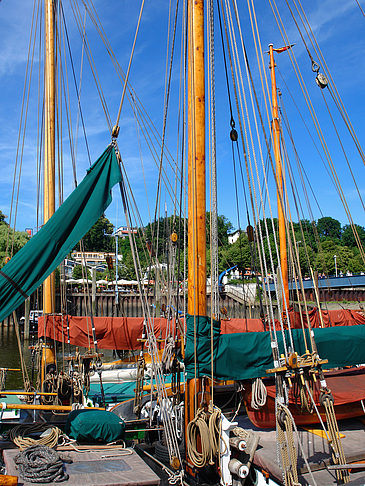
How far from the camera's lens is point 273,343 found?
5.59m

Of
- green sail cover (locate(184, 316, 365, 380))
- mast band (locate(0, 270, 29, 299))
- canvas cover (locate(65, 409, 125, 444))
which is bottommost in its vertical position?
canvas cover (locate(65, 409, 125, 444))

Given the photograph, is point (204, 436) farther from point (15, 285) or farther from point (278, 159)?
point (278, 159)

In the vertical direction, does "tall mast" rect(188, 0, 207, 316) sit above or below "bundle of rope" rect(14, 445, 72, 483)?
above

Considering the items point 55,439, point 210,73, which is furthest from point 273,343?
point 210,73

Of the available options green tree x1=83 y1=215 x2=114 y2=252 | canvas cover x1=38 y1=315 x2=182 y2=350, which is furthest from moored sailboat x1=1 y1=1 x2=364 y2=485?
green tree x1=83 y1=215 x2=114 y2=252

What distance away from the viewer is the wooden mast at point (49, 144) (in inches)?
422

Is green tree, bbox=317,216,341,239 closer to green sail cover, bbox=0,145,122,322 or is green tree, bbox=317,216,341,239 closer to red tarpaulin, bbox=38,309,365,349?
red tarpaulin, bbox=38,309,365,349

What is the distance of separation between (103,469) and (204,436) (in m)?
1.26

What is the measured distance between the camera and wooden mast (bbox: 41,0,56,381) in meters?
10.7

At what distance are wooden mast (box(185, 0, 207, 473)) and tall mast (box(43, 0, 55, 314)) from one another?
18.1 feet

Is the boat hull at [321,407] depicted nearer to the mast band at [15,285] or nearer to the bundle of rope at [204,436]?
the bundle of rope at [204,436]

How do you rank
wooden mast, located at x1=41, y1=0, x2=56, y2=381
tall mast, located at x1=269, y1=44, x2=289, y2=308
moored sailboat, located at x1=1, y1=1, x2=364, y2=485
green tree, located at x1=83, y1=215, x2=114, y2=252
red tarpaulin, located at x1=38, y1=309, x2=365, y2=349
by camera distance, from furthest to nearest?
green tree, located at x1=83, y1=215, x2=114, y2=252, tall mast, located at x1=269, y1=44, x2=289, y2=308, red tarpaulin, located at x1=38, y1=309, x2=365, y2=349, wooden mast, located at x1=41, y1=0, x2=56, y2=381, moored sailboat, located at x1=1, y1=1, x2=364, y2=485

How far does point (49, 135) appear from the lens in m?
11.2

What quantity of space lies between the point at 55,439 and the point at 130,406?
15.9ft
